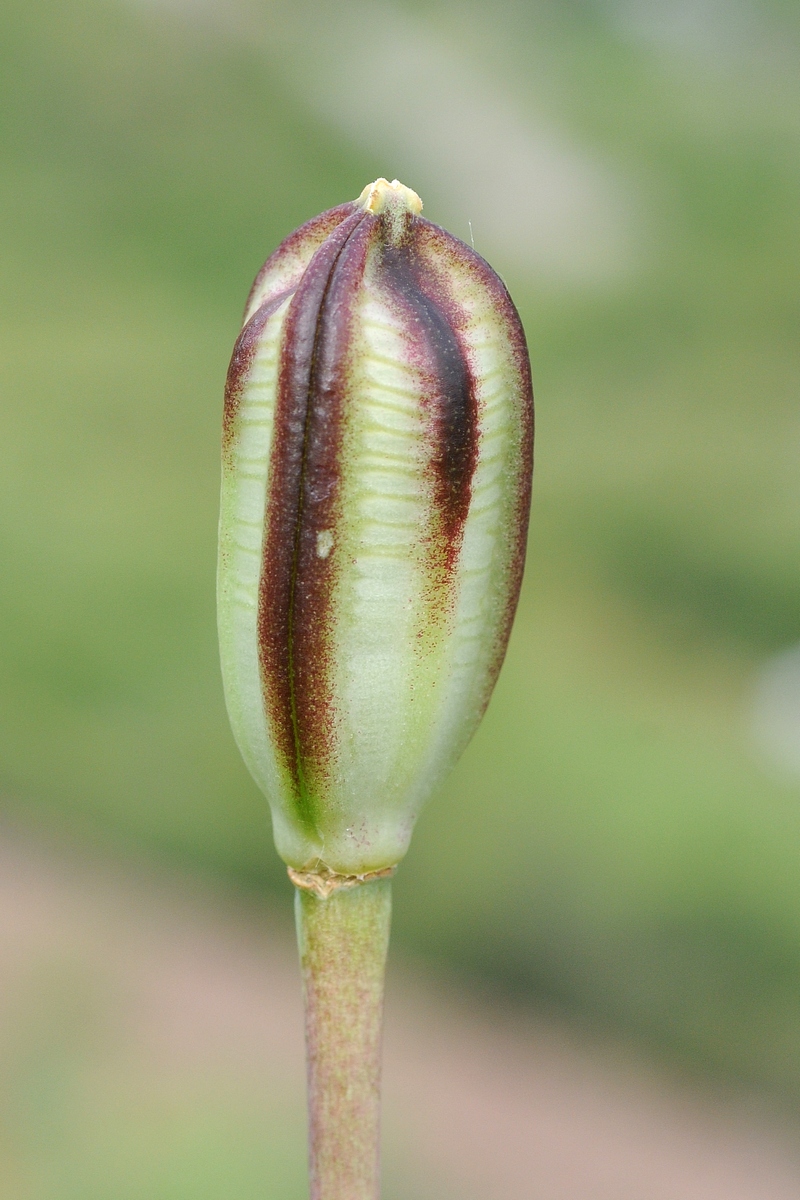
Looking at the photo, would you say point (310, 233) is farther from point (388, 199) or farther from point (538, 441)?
point (538, 441)

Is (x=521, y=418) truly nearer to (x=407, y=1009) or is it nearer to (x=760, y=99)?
(x=407, y=1009)

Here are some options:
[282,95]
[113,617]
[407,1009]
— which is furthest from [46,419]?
[282,95]

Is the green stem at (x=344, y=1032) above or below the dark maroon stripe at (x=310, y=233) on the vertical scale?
below

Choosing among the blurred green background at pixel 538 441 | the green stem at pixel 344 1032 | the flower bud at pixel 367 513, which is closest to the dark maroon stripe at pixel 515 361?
the flower bud at pixel 367 513

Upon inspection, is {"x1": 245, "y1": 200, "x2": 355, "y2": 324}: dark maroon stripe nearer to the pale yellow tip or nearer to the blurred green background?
the pale yellow tip

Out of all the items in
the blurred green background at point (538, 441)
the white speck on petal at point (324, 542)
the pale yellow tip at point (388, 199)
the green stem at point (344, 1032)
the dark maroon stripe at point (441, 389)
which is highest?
the blurred green background at point (538, 441)

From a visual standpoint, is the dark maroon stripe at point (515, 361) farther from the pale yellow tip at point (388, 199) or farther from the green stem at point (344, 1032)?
the green stem at point (344, 1032)

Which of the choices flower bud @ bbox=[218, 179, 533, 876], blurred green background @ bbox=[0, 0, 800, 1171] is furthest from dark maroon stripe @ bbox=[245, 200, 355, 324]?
blurred green background @ bbox=[0, 0, 800, 1171]
